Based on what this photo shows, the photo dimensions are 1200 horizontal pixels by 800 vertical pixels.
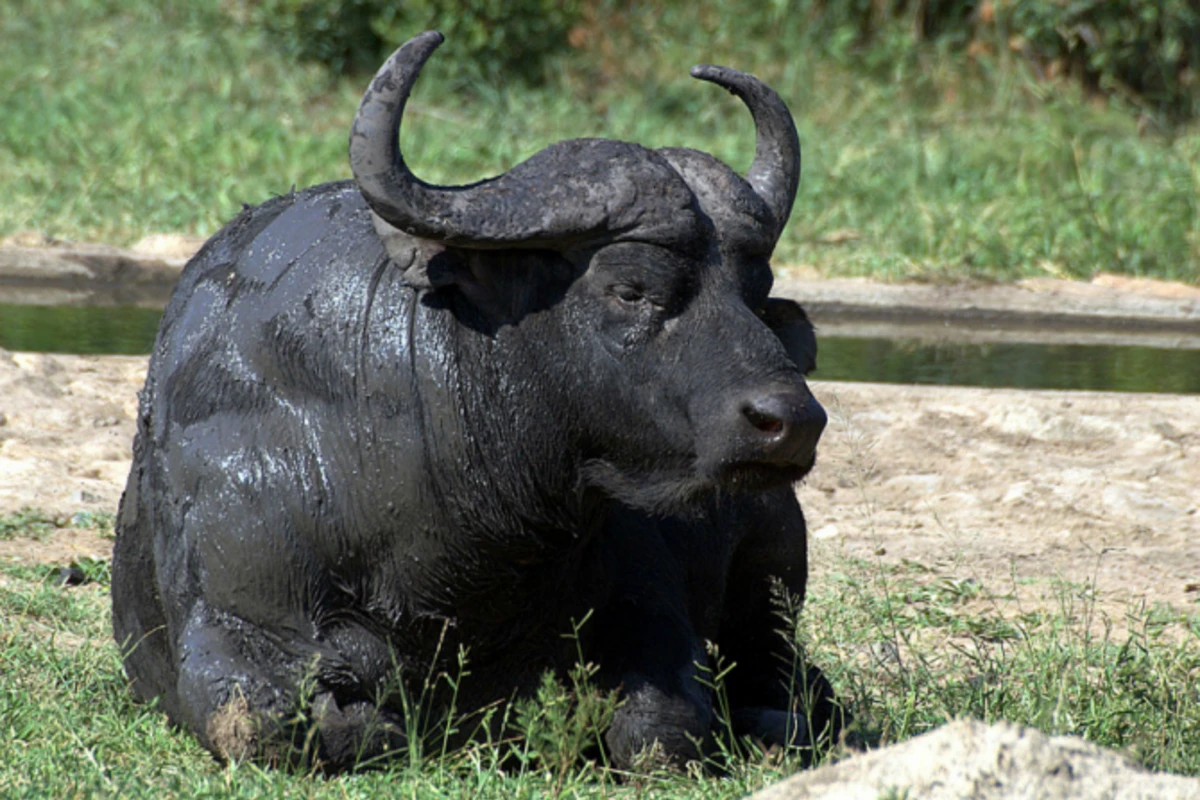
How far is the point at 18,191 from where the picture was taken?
34.4ft

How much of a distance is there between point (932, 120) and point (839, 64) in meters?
1.45

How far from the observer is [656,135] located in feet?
43.3

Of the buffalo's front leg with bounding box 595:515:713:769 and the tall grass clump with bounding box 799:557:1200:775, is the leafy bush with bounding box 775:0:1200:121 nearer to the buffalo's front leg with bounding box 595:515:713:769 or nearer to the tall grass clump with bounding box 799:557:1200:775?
the tall grass clump with bounding box 799:557:1200:775

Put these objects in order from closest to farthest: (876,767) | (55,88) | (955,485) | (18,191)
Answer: (876,767) < (955,485) < (18,191) < (55,88)

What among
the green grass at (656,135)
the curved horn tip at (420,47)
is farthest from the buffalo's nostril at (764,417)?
the green grass at (656,135)

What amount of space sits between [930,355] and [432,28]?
647cm

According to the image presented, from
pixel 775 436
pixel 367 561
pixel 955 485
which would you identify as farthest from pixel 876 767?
pixel 955 485

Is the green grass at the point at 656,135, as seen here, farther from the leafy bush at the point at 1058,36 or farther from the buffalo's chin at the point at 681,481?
the buffalo's chin at the point at 681,481

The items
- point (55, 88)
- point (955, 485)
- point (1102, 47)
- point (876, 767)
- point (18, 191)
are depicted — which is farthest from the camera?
point (1102, 47)

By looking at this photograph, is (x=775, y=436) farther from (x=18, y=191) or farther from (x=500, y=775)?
(x=18, y=191)

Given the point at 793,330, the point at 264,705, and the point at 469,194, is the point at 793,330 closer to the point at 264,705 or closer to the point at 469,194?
the point at 469,194

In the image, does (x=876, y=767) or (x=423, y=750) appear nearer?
(x=876, y=767)

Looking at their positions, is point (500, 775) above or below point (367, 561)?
below

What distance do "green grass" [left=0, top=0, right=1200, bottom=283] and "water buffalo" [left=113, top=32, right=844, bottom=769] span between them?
632cm
